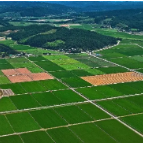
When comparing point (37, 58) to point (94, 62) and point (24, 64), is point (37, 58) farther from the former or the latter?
point (94, 62)

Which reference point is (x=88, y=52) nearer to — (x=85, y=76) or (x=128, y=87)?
(x=85, y=76)

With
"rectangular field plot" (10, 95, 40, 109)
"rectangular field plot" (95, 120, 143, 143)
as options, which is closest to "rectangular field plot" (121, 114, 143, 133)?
"rectangular field plot" (95, 120, 143, 143)

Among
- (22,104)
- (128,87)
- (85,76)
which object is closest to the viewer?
(22,104)

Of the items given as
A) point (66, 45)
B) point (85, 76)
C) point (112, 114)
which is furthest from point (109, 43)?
point (112, 114)

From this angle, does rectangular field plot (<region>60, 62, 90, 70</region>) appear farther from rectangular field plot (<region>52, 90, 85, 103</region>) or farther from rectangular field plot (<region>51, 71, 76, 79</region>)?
rectangular field plot (<region>52, 90, 85, 103</region>)

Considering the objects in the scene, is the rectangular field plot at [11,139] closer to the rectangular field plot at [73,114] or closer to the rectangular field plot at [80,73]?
the rectangular field plot at [73,114]

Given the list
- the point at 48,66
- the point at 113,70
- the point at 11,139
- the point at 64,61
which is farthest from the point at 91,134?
the point at 64,61
